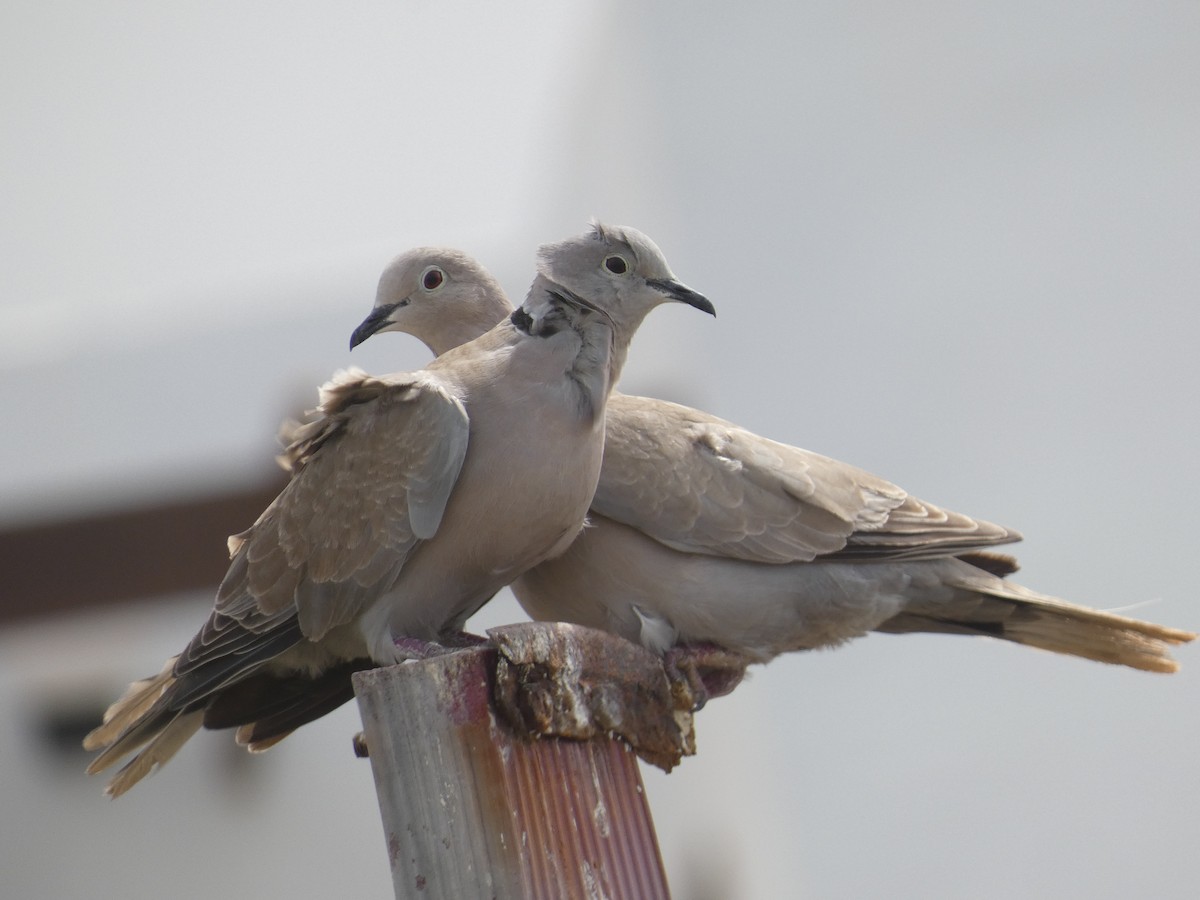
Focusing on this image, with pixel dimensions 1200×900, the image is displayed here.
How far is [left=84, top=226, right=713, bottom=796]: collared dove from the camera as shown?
2.35 meters

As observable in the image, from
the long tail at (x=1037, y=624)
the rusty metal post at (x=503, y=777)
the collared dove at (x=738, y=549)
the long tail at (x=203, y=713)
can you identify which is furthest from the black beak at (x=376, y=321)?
the long tail at (x=1037, y=624)

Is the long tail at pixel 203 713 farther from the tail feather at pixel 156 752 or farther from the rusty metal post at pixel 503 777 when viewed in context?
the rusty metal post at pixel 503 777

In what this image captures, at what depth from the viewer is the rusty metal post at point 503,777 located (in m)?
1.86

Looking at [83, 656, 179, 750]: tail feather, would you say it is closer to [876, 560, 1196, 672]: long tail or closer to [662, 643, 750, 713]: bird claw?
[662, 643, 750, 713]: bird claw

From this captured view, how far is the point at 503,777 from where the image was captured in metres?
1.89

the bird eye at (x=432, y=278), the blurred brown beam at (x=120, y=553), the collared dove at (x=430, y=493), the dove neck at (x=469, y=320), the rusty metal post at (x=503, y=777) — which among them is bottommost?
the rusty metal post at (x=503, y=777)

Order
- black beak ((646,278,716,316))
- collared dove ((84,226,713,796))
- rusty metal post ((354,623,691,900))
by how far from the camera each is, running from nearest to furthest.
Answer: rusty metal post ((354,623,691,900)), collared dove ((84,226,713,796)), black beak ((646,278,716,316))

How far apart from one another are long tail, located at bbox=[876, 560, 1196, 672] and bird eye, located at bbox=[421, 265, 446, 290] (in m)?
1.32

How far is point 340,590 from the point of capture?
7.94 feet

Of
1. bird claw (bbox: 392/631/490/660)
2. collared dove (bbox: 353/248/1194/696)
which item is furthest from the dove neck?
bird claw (bbox: 392/631/490/660)

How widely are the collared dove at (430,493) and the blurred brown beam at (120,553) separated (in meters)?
3.26

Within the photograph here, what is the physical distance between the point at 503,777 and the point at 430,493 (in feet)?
2.01

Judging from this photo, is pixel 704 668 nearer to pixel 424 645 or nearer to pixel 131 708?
pixel 424 645

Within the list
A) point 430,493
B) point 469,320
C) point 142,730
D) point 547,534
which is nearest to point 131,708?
point 142,730
